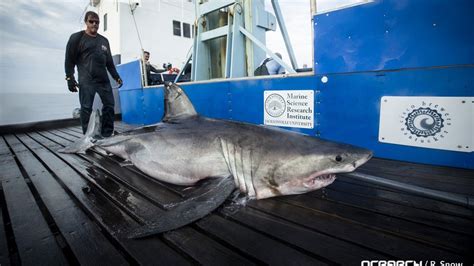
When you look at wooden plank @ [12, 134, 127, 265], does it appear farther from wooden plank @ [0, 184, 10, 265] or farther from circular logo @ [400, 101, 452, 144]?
circular logo @ [400, 101, 452, 144]

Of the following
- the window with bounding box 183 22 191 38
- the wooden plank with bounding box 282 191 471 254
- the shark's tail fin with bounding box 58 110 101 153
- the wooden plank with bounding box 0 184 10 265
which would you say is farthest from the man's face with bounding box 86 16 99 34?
the window with bounding box 183 22 191 38

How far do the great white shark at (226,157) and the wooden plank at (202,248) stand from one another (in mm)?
73

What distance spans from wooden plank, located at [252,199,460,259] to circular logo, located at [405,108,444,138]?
173 centimetres

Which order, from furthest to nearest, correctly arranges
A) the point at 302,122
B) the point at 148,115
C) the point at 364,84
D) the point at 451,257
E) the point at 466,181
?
1. the point at 148,115
2. the point at 302,122
3. the point at 364,84
4. the point at 466,181
5. the point at 451,257

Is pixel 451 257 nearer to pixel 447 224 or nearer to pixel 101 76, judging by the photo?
pixel 447 224

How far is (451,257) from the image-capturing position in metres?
1.13

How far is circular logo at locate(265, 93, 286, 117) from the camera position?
3.56 meters

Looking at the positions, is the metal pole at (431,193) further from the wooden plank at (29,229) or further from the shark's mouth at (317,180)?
the wooden plank at (29,229)

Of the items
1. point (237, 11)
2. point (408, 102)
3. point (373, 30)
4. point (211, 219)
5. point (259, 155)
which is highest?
point (237, 11)

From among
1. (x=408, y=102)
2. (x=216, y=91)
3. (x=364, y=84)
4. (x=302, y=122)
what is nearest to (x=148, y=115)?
(x=216, y=91)

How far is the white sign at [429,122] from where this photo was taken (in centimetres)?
234

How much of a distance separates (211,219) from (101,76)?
3.88 meters

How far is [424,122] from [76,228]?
10.3 ft

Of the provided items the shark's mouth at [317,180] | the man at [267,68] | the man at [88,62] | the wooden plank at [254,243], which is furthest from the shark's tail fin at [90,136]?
the shark's mouth at [317,180]
